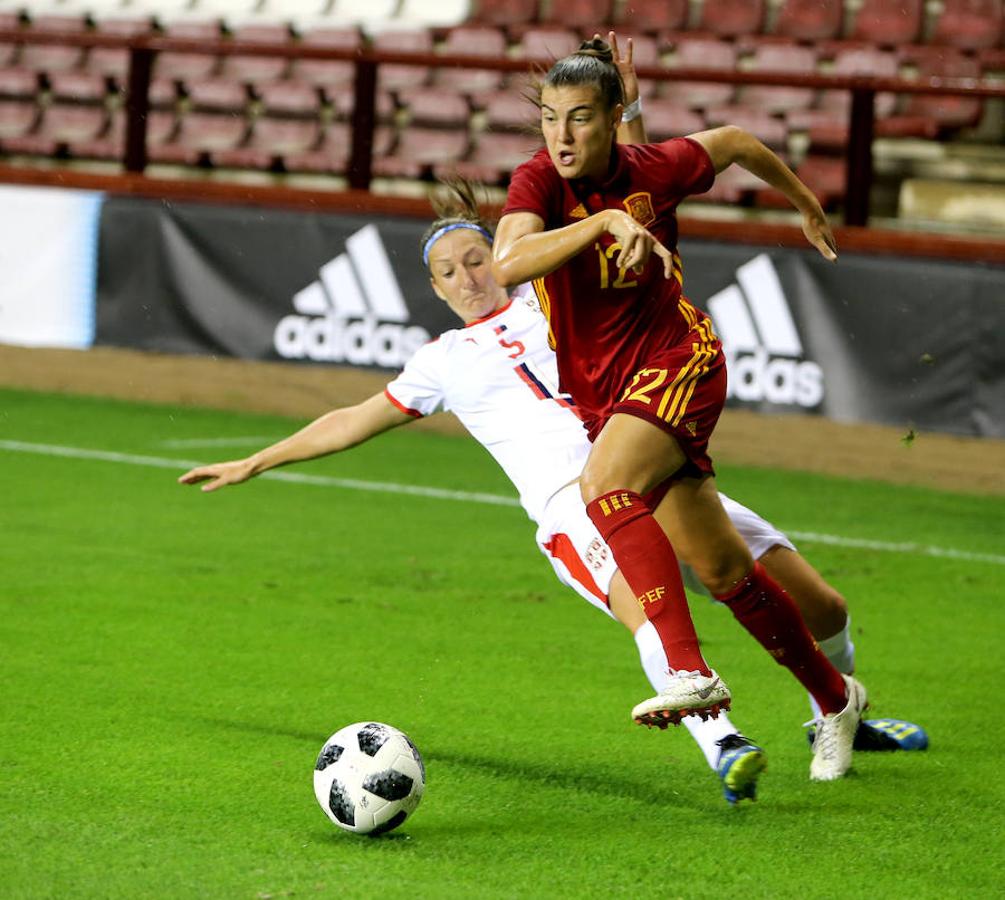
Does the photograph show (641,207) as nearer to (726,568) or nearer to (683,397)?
(683,397)

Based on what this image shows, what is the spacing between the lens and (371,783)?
421cm

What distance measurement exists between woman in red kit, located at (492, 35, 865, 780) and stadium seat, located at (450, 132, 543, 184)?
9050mm

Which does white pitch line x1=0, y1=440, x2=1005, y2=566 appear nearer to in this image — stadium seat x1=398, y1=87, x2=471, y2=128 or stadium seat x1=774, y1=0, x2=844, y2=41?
stadium seat x1=398, y1=87, x2=471, y2=128

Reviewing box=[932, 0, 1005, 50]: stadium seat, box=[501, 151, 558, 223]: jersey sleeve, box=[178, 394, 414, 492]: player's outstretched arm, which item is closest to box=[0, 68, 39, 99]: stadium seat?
box=[932, 0, 1005, 50]: stadium seat

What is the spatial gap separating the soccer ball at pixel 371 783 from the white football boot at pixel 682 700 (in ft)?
1.82

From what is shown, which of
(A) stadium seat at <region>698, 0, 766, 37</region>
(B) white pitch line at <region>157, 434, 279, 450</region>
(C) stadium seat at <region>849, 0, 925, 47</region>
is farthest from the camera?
(A) stadium seat at <region>698, 0, 766, 37</region>

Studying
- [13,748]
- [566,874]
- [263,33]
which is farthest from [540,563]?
[263,33]

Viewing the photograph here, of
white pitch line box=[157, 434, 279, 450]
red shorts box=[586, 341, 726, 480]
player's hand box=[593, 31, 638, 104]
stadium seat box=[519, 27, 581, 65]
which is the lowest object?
white pitch line box=[157, 434, 279, 450]

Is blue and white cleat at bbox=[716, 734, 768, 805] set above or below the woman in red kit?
below

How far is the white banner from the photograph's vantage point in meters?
12.5

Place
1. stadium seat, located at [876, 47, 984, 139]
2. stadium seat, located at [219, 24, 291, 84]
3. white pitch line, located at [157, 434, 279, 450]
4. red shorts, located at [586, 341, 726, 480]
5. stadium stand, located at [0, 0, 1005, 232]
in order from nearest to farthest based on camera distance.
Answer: red shorts, located at [586, 341, 726, 480] < white pitch line, located at [157, 434, 279, 450] < stadium seat, located at [876, 47, 984, 139] < stadium stand, located at [0, 0, 1005, 232] < stadium seat, located at [219, 24, 291, 84]

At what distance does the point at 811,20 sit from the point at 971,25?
1.32 meters

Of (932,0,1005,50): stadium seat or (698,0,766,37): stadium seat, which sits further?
(698,0,766,37): stadium seat

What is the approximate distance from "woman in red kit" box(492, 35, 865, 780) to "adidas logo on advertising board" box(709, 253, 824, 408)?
5528 millimetres
